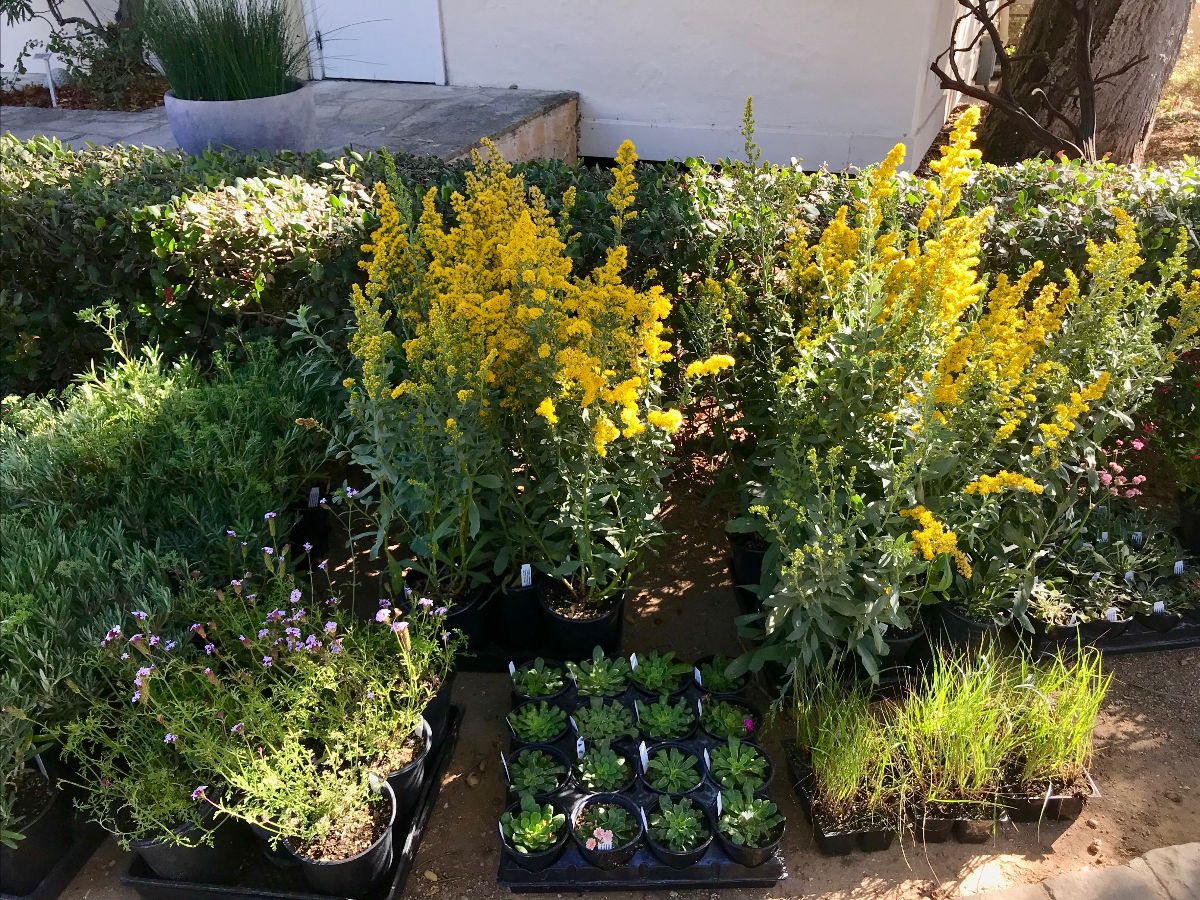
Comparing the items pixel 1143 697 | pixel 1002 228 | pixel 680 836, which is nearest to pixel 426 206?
pixel 680 836

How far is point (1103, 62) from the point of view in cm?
579

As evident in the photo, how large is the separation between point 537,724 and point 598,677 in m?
0.25

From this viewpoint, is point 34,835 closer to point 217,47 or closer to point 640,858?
point 640,858

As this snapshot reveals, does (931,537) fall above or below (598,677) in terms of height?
above

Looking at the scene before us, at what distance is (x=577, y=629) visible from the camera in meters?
2.95

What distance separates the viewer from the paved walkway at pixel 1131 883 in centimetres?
239

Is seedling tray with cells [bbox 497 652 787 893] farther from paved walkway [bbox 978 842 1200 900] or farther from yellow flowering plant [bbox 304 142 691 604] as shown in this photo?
paved walkway [bbox 978 842 1200 900]

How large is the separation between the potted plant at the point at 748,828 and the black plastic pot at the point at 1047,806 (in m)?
0.71

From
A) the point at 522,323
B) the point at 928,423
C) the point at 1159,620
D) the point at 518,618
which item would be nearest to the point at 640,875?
the point at 518,618

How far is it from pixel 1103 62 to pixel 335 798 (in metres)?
6.40

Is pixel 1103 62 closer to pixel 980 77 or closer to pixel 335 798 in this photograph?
pixel 980 77

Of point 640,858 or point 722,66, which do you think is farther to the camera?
point 722,66

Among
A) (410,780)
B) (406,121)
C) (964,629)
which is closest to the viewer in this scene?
(410,780)

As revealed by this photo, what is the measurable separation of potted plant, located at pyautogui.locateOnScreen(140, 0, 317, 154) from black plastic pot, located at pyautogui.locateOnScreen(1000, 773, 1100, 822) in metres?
4.65
